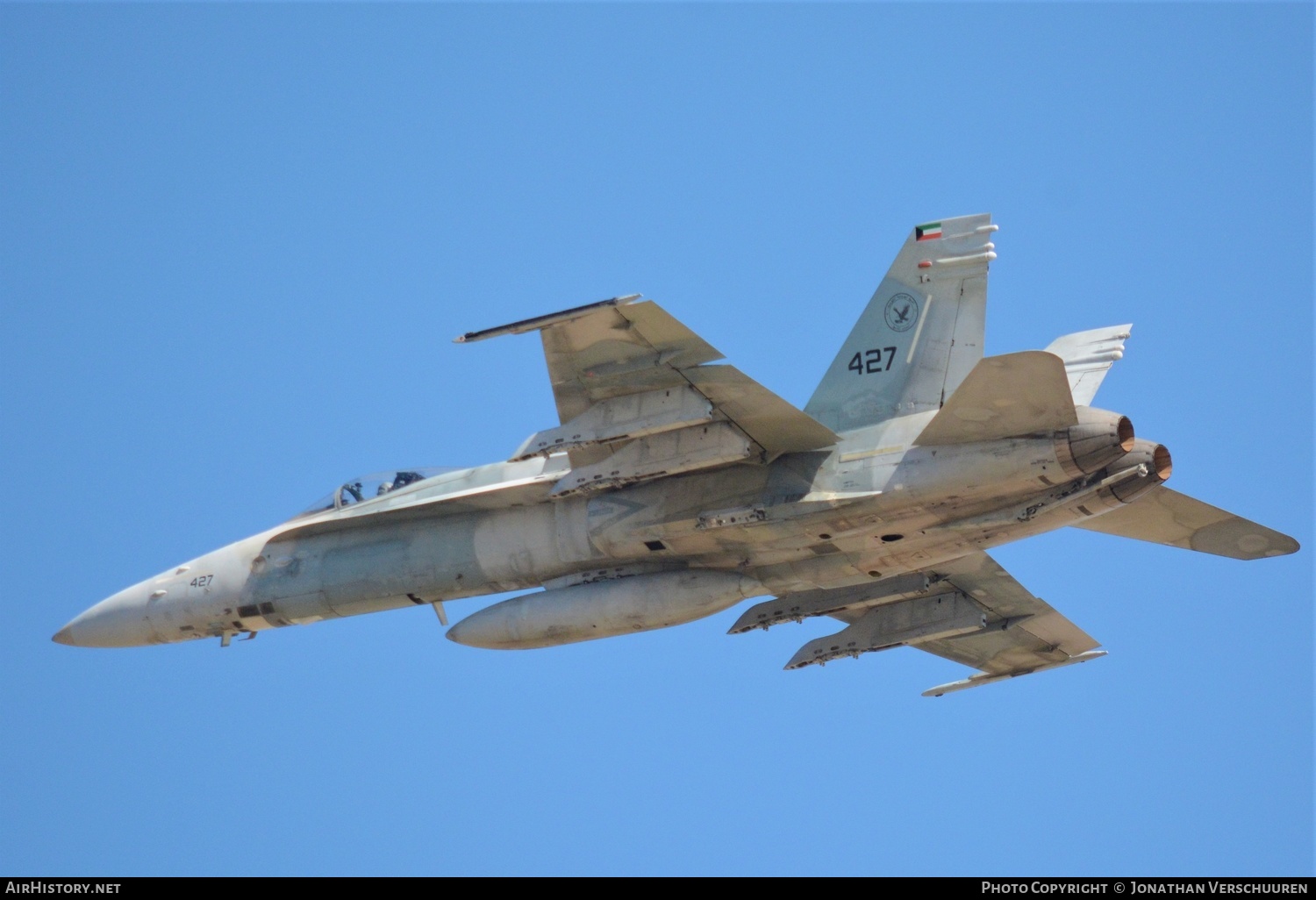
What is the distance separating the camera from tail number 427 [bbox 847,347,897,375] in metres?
24.5

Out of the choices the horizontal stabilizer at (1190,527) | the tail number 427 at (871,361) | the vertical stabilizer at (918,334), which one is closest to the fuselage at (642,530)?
the vertical stabilizer at (918,334)

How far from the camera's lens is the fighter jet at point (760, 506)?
21.9 meters

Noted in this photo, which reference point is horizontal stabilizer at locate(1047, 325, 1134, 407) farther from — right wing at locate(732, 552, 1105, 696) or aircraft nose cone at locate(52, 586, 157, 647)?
aircraft nose cone at locate(52, 586, 157, 647)

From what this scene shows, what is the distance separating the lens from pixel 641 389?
73.2ft

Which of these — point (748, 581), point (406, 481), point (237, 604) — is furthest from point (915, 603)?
point (237, 604)

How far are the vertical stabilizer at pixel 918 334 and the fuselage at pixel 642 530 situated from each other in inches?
36.2

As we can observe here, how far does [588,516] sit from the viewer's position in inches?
974

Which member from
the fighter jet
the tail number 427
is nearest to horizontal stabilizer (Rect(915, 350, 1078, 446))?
the fighter jet

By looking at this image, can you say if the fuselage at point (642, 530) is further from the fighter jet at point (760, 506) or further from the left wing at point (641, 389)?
the left wing at point (641, 389)

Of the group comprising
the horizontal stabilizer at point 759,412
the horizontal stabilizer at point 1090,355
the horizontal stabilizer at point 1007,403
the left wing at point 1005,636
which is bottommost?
the left wing at point 1005,636

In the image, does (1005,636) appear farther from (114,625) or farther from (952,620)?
(114,625)

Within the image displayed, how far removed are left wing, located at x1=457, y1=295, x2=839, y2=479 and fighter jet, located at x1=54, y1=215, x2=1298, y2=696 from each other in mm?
28
